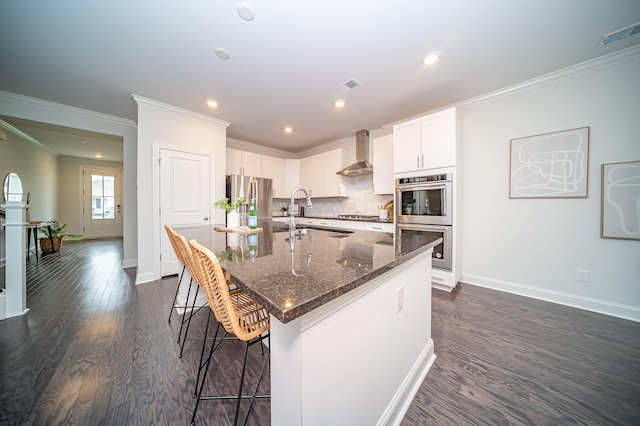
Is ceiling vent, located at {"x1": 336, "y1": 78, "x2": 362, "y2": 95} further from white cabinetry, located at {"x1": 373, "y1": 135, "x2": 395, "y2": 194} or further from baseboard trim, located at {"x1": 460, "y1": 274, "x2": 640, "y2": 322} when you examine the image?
baseboard trim, located at {"x1": 460, "y1": 274, "x2": 640, "y2": 322}

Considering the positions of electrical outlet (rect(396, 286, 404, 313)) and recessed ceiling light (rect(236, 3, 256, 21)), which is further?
recessed ceiling light (rect(236, 3, 256, 21))

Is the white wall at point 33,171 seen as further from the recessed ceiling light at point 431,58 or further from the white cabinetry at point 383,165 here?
the recessed ceiling light at point 431,58

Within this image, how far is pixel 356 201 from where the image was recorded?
4.48 m

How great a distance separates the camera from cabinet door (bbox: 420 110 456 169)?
2.61 meters

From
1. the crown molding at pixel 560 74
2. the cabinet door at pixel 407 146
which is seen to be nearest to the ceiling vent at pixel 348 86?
the cabinet door at pixel 407 146

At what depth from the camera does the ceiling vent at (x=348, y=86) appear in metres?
2.50

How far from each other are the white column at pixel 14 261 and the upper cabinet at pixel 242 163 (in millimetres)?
2639

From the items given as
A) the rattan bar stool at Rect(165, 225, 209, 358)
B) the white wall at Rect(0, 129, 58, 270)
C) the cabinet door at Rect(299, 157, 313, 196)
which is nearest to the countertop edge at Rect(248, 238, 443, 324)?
the rattan bar stool at Rect(165, 225, 209, 358)

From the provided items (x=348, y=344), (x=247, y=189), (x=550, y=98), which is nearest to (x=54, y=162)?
(x=247, y=189)

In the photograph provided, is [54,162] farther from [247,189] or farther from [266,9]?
[266,9]

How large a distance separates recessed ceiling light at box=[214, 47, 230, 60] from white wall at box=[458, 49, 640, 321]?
10.3 feet

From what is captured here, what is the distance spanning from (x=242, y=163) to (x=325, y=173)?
1.81 metres

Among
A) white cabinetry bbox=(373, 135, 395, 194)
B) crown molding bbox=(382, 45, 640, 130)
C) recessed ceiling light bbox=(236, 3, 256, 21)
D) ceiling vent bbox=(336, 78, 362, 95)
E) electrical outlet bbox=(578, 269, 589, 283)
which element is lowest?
electrical outlet bbox=(578, 269, 589, 283)

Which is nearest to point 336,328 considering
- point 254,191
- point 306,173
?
point 254,191
